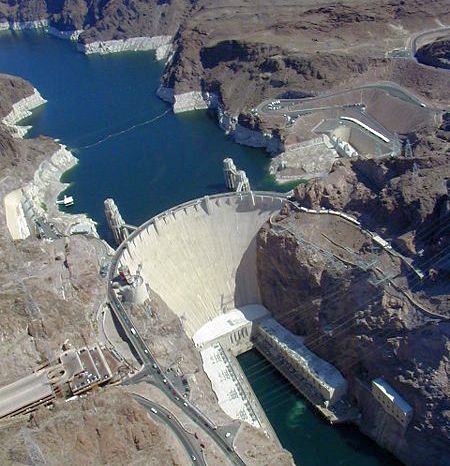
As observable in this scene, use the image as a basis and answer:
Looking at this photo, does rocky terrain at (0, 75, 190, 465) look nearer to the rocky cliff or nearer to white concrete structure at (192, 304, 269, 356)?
white concrete structure at (192, 304, 269, 356)

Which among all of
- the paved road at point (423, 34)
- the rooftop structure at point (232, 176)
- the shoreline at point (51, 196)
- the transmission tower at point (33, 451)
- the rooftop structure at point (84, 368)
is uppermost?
the transmission tower at point (33, 451)

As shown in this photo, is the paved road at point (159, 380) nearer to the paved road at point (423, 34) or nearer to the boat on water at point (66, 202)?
the boat on water at point (66, 202)

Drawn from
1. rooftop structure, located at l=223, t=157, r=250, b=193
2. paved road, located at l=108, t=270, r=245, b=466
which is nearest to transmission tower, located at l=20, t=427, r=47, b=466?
paved road, located at l=108, t=270, r=245, b=466

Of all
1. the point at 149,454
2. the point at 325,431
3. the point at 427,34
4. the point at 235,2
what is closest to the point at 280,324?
the point at 325,431

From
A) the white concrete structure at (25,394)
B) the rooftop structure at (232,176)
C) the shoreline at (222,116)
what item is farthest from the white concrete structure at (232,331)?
the shoreline at (222,116)

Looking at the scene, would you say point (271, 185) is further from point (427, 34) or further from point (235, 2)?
point (235, 2)

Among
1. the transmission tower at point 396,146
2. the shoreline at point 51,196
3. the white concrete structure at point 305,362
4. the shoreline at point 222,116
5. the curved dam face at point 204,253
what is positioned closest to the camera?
the white concrete structure at point 305,362

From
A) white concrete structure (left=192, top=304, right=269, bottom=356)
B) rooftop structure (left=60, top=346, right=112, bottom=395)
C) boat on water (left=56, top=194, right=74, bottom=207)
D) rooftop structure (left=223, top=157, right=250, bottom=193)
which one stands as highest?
rooftop structure (left=60, top=346, right=112, bottom=395)
